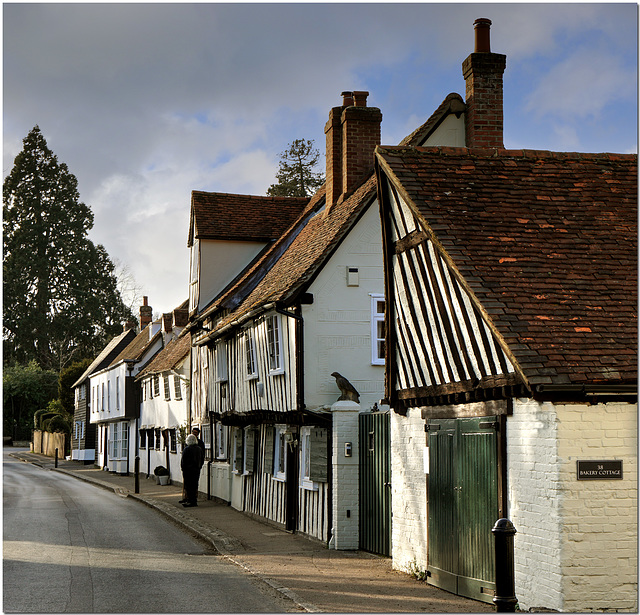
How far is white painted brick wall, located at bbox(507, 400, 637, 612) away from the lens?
820 cm

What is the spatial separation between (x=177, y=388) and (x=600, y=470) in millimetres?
24710

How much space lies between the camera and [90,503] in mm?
23938

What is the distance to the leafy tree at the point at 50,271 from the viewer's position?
2509 inches

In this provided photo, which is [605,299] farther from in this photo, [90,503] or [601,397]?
[90,503]

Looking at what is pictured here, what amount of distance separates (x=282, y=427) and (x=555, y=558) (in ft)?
31.7

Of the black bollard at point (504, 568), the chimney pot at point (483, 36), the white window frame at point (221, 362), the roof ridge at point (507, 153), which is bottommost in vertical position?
the black bollard at point (504, 568)

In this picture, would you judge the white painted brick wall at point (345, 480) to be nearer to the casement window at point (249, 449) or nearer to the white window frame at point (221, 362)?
the casement window at point (249, 449)

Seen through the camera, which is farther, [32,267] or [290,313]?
[32,267]

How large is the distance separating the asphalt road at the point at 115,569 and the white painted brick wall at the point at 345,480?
2045mm

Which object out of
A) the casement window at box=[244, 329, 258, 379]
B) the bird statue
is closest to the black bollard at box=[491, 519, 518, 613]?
the bird statue

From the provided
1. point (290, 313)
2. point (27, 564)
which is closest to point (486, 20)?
point (290, 313)

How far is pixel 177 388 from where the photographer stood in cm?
3177

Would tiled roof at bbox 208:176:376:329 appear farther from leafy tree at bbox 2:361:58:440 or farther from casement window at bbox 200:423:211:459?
leafy tree at bbox 2:361:58:440

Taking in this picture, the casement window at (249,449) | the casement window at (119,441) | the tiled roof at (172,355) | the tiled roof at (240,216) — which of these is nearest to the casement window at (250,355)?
the casement window at (249,449)
